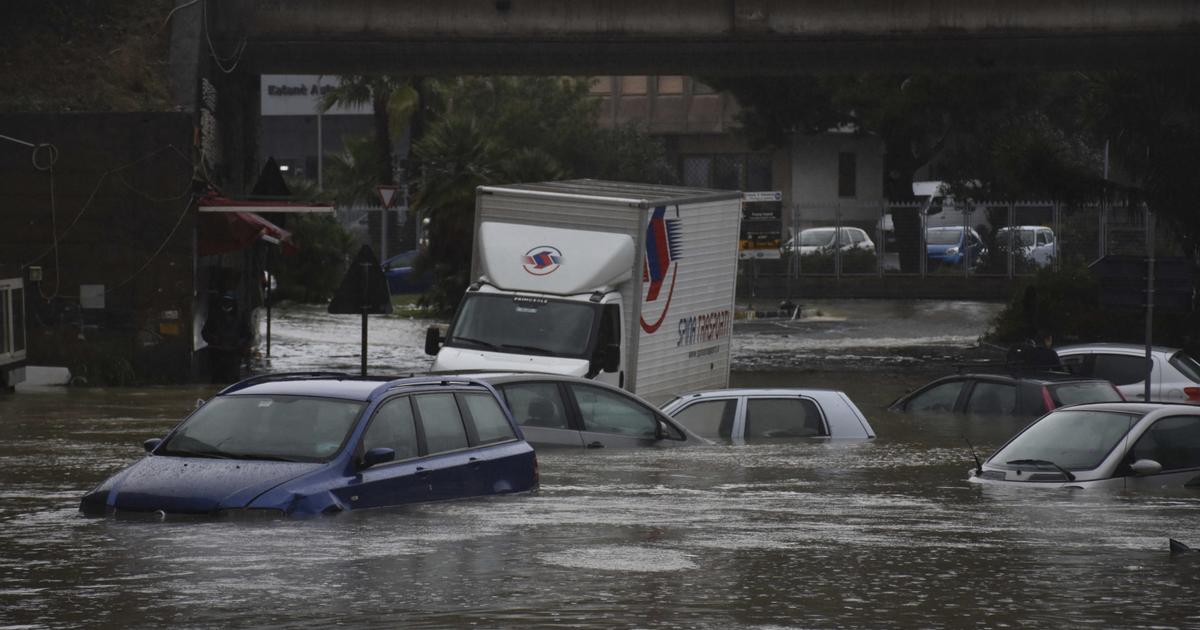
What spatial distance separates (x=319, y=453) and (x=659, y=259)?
12.4m

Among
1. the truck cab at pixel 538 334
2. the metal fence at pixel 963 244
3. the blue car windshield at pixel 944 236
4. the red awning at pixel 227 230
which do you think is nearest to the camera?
the truck cab at pixel 538 334

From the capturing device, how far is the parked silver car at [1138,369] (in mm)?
24594

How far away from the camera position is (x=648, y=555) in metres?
11.3

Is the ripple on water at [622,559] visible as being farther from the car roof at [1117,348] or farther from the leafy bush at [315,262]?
the leafy bush at [315,262]

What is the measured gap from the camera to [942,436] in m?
21.1

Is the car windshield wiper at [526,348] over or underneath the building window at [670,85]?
underneath

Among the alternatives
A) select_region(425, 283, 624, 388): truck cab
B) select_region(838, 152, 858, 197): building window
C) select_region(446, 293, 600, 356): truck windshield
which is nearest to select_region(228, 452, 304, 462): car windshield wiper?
select_region(425, 283, 624, 388): truck cab

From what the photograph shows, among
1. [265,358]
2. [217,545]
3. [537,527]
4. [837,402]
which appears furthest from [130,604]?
[265,358]

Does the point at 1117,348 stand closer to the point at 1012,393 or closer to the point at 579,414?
the point at 1012,393

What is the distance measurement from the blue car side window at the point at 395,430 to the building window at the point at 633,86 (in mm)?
68032

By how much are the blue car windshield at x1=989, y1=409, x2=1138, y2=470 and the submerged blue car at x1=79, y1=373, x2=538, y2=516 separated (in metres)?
4.63

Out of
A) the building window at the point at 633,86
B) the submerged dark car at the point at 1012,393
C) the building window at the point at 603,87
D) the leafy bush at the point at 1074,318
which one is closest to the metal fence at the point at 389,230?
the leafy bush at the point at 1074,318

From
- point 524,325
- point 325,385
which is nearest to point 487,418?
point 325,385

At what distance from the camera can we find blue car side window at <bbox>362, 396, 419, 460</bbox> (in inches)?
494
